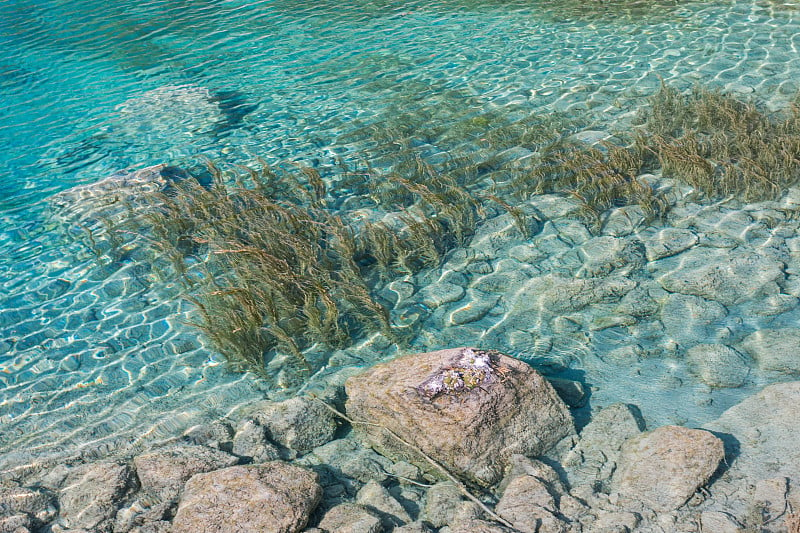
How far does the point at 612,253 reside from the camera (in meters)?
6.01

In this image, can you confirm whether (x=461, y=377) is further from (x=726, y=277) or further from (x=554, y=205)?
(x=554, y=205)

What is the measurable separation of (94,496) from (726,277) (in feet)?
17.6

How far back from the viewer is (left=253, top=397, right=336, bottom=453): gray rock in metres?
4.47

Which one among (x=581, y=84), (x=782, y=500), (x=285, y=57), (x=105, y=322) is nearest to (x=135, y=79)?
(x=285, y=57)

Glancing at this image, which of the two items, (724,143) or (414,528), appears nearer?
(414,528)

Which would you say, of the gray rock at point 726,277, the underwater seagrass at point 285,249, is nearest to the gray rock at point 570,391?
the underwater seagrass at point 285,249

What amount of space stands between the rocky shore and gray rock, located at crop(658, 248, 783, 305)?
4.24 feet

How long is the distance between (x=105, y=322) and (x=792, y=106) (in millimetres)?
8642

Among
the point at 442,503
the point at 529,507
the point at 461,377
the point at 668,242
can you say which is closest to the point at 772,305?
the point at 668,242

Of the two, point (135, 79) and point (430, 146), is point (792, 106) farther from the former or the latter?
point (135, 79)

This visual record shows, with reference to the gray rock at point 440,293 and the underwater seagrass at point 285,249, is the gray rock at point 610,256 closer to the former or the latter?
the gray rock at point 440,293

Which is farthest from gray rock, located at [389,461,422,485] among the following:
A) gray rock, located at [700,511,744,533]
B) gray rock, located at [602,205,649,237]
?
gray rock, located at [602,205,649,237]

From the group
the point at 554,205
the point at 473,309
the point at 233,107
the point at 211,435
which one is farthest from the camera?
the point at 233,107

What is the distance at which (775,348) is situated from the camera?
4.73m
